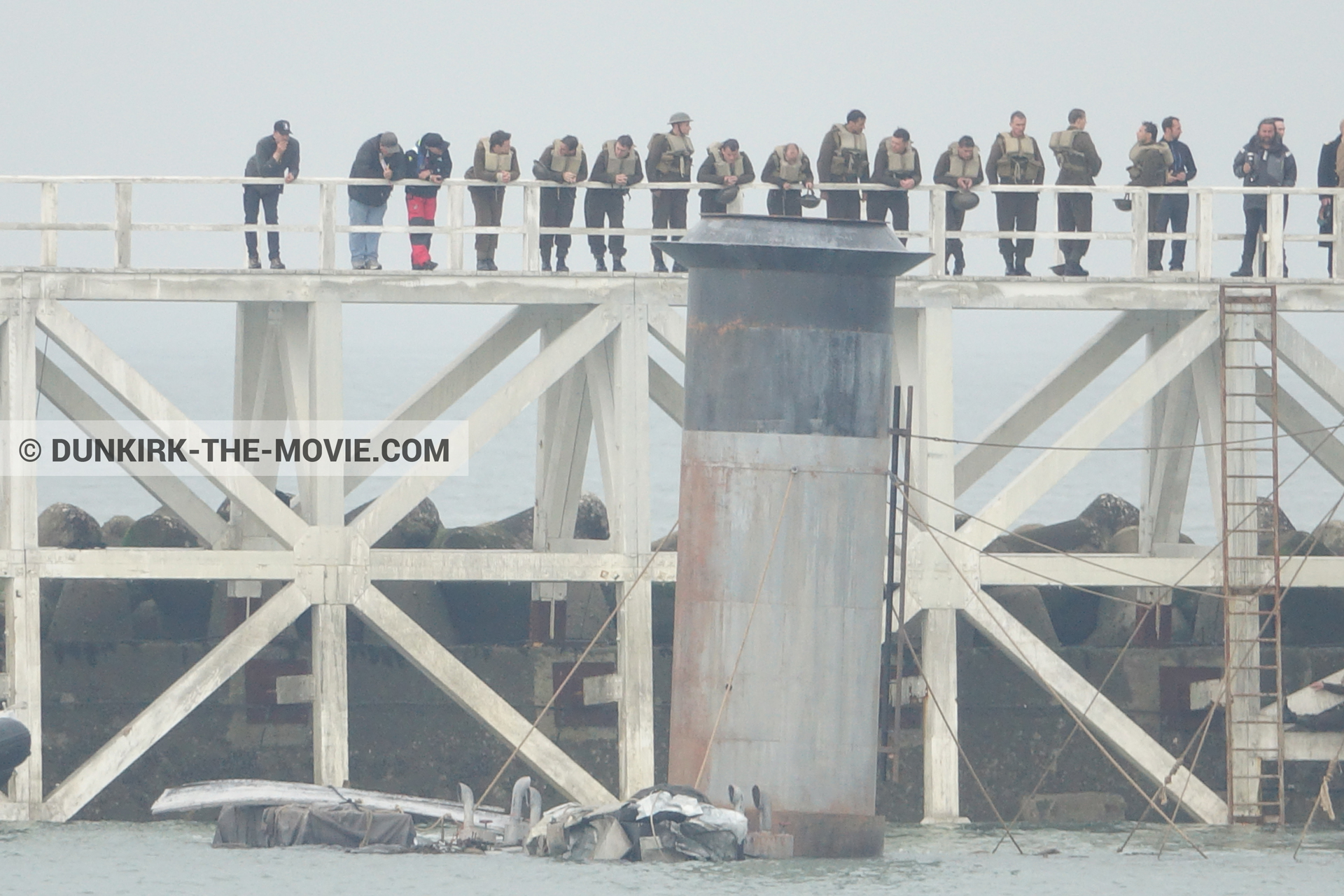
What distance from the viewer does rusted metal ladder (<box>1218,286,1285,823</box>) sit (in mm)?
28125

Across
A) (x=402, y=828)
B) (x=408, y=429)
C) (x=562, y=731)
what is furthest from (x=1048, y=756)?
(x=402, y=828)

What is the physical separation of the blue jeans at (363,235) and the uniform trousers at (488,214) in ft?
3.55

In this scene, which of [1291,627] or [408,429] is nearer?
[408,429]

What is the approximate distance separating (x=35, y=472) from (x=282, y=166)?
434 centimetres

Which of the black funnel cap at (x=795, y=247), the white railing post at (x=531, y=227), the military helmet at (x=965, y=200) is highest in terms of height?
the military helmet at (x=965, y=200)

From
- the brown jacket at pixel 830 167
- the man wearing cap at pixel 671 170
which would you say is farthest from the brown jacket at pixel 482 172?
the brown jacket at pixel 830 167

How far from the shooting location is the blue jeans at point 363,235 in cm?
2841

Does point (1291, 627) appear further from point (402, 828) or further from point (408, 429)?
point (402, 828)

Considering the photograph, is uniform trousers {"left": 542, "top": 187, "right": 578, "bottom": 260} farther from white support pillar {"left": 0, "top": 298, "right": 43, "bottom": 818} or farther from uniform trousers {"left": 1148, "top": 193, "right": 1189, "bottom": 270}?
uniform trousers {"left": 1148, "top": 193, "right": 1189, "bottom": 270}

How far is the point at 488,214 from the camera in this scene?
2892 centimetres

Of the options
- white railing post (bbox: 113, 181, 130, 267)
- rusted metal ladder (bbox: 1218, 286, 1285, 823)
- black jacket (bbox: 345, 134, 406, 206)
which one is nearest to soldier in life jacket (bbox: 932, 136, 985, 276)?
rusted metal ladder (bbox: 1218, 286, 1285, 823)

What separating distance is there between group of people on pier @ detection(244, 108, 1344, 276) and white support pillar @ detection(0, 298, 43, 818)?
113 inches

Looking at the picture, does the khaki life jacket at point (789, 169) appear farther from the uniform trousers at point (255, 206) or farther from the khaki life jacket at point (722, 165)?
the uniform trousers at point (255, 206)

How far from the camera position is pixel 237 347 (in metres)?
31.4
